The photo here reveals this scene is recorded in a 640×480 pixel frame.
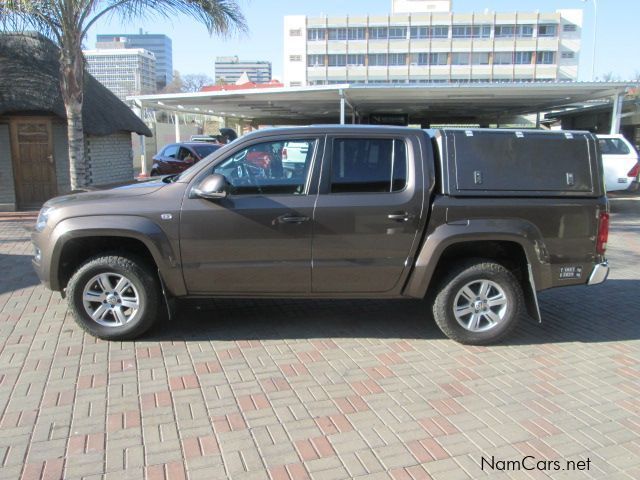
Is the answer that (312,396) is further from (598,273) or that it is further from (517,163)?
(598,273)

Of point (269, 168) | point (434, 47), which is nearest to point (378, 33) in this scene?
point (434, 47)

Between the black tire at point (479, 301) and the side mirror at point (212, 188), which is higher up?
the side mirror at point (212, 188)

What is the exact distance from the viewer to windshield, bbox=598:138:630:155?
47.5ft

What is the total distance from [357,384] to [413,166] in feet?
6.17

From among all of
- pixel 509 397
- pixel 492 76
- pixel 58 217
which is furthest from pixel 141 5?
pixel 492 76

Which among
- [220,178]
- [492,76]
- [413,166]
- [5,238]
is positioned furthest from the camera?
[492,76]

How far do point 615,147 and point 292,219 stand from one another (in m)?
13.0

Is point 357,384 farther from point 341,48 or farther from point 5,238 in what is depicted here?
point 341,48

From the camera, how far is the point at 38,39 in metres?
13.6

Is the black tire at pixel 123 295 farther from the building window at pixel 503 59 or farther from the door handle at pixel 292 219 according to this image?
the building window at pixel 503 59

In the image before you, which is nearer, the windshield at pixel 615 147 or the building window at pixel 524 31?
the windshield at pixel 615 147

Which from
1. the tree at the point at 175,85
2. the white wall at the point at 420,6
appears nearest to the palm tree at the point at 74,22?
the tree at the point at 175,85

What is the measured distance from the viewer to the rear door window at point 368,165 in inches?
→ 184

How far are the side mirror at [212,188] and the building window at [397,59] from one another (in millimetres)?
95074
